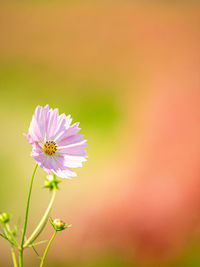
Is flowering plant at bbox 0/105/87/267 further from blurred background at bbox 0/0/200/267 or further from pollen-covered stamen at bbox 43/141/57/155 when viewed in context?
blurred background at bbox 0/0/200/267

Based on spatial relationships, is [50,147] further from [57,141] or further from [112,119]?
[112,119]

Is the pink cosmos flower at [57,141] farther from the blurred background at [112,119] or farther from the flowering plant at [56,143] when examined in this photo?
the blurred background at [112,119]

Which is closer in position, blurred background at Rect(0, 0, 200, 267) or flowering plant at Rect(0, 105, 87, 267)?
flowering plant at Rect(0, 105, 87, 267)

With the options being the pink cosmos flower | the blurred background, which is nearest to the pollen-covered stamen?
the pink cosmos flower

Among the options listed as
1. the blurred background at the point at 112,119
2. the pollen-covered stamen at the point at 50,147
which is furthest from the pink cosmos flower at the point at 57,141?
the blurred background at the point at 112,119

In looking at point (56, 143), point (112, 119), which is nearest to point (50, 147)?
point (56, 143)

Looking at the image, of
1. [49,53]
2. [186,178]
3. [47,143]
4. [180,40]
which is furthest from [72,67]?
[47,143]
